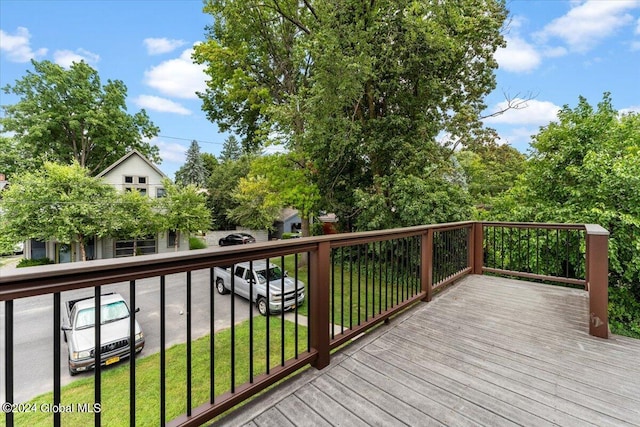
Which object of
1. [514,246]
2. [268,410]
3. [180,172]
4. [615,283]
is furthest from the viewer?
[180,172]

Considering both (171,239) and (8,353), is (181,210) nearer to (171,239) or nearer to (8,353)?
(171,239)

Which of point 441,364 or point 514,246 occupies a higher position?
point 514,246

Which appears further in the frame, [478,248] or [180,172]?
[180,172]

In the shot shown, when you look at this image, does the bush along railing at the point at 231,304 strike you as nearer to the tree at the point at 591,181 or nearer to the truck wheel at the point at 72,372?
the truck wheel at the point at 72,372

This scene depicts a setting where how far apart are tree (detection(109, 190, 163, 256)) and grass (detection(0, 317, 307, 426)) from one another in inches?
337

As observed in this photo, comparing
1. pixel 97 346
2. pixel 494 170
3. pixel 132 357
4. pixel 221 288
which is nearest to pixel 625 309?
pixel 132 357

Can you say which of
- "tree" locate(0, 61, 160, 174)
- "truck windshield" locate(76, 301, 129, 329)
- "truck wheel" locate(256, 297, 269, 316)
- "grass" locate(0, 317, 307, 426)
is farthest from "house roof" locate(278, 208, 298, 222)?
"truck windshield" locate(76, 301, 129, 329)

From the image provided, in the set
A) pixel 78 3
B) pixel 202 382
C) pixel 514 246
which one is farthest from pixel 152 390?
pixel 78 3

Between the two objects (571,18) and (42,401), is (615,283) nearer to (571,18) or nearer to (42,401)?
(571,18)

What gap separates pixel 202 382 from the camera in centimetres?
466

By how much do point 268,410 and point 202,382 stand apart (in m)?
3.89

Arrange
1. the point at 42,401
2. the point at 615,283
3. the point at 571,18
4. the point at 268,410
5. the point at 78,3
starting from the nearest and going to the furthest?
the point at 268,410 → the point at 42,401 → the point at 615,283 → the point at 571,18 → the point at 78,3

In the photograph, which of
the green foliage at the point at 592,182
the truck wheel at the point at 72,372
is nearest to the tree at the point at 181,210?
the truck wheel at the point at 72,372

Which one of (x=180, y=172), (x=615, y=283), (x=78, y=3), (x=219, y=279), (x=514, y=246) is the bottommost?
(x=219, y=279)
